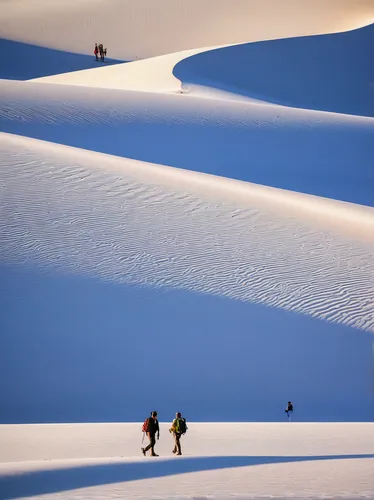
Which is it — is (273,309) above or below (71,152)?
below

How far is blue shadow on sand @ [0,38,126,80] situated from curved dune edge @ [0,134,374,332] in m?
27.9

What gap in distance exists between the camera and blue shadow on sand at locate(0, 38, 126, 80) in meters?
48.9

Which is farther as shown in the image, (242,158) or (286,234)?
(242,158)

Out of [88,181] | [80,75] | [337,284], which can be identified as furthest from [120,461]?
[80,75]

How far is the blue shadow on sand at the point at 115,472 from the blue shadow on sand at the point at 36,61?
41519 mm

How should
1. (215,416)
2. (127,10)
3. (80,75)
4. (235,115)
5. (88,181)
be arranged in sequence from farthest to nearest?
(127,10), (80,75), (235,115), (88,181), (215,416)

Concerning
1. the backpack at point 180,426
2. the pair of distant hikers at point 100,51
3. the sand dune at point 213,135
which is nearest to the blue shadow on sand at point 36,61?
the pair of distant hikers at point 100,51

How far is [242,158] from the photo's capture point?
26.1 meters

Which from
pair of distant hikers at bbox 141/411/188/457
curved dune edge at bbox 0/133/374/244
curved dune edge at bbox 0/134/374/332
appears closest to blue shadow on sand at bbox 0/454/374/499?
pair of distant hikers at bbox 141/411/188/457

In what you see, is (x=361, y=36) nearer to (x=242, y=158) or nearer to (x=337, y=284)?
(x=242, y=158)

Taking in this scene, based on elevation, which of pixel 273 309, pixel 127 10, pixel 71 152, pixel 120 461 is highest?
pixel 127 10

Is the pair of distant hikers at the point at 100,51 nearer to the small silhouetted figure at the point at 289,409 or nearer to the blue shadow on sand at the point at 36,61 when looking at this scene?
the blue shadow on sand at the point at 36,61

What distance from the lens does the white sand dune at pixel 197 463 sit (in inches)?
303

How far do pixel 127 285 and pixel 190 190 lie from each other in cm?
473
